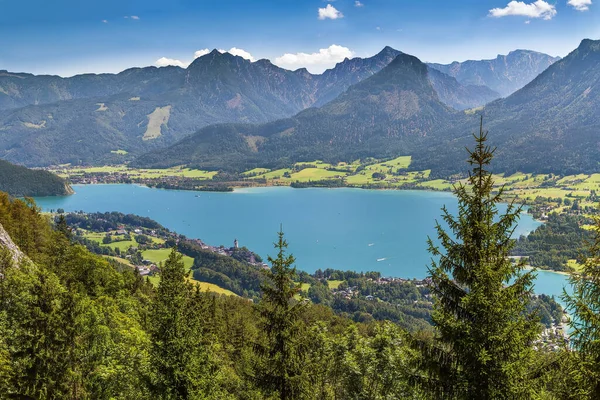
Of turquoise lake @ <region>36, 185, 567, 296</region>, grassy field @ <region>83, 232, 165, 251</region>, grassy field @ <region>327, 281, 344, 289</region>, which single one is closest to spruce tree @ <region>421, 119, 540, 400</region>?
grassy field @ <region>327, 281, 344, 289</region>

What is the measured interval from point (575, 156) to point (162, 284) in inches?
8319

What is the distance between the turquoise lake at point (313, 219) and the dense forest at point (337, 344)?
6739 centimetres

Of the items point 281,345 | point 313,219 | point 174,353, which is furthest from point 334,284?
point 174,353

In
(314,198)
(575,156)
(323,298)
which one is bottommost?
(323,298)

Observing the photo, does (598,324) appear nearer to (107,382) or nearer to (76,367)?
(107,382)

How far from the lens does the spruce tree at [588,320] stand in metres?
6.71

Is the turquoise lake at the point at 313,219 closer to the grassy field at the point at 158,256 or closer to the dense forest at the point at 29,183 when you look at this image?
the dense forest at the point at 29,183

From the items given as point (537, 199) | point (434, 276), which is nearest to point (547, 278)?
point (537, 199)

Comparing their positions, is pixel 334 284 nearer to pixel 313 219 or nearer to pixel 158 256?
pixel 158 256

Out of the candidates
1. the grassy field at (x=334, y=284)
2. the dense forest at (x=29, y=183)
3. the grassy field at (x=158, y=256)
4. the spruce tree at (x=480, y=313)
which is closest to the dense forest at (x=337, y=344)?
the spruce tree at (x=480, y=313)

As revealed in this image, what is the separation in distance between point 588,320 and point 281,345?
19.8ft

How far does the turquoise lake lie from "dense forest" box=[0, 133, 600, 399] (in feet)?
221

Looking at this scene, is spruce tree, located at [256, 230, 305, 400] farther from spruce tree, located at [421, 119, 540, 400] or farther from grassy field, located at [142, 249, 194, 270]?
grassy field, located at [142, 249, 194, 270]

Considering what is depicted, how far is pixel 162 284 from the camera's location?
11.3 metres
